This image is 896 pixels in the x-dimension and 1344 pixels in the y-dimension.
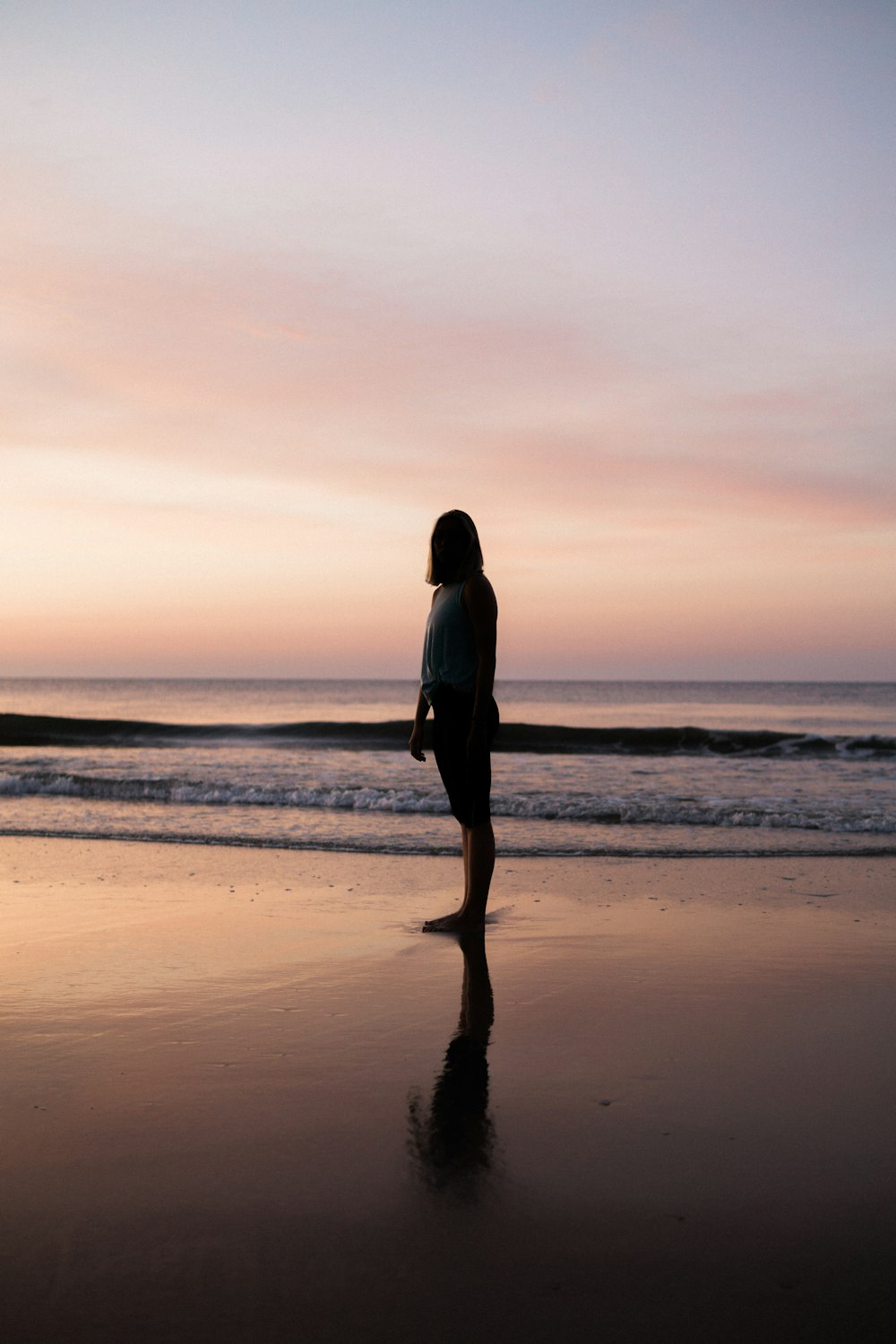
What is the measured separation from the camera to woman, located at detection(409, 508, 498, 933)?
14.2 feet

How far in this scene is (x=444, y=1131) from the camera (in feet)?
7.38

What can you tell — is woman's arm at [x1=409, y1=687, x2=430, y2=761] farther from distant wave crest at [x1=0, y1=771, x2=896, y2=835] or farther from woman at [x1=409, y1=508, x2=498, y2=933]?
distant wave crest at [x1=0, y1=771, x2=896, y2=835]

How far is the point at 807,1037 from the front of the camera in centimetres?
297

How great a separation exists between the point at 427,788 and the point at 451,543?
21.7 feet

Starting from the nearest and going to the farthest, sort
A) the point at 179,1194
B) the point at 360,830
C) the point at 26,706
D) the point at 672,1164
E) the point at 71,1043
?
the point at 179,1194, the point at 672,1164, the point at 71,1043, the point at 360,830, the point at 26,706

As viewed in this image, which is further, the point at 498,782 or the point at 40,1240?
the point at 498,782

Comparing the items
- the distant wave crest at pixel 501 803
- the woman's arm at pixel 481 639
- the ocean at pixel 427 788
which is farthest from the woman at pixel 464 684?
the distant wave crest at pixel 501 803

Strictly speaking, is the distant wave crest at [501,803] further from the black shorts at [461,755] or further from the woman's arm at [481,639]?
the woman's arm at [481,639]

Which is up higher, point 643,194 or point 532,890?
point 643,194

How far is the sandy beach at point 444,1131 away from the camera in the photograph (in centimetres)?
160

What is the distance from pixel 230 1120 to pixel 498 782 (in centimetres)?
973

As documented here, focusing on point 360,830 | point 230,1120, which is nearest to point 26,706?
point 360,830

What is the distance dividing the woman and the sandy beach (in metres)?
0.37

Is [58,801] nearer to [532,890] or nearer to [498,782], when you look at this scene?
[498,782]
